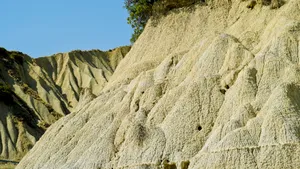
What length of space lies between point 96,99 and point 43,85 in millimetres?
58139

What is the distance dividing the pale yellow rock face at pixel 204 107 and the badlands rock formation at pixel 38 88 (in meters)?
32.7

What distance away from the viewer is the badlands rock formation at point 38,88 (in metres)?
76.2

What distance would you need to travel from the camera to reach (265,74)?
32.4 metres

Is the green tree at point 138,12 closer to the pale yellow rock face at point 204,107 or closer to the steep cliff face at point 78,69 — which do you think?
the pale yellow rock face at point 204,107

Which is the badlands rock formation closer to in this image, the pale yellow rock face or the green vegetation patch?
the green vegetation patch

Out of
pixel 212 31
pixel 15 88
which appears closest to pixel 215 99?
pixel 212 31

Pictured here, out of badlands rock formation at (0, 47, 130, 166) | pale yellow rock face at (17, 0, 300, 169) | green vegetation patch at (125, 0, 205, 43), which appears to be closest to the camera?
pale yellow rock face at (17, 0, 300, 169)

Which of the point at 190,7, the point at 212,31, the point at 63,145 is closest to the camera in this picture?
the point at 63,145

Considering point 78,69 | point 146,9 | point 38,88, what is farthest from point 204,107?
point 78,69

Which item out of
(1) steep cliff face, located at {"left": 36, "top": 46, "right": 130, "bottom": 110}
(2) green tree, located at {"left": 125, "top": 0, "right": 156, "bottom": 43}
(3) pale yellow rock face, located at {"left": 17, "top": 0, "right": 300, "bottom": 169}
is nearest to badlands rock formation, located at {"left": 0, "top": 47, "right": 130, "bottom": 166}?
(1) steep cliff face, located at {"left": 36, "top": 46, "right": 130, "bottom": 110}

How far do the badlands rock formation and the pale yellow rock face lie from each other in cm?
3268

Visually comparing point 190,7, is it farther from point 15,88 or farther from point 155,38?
point 15,88

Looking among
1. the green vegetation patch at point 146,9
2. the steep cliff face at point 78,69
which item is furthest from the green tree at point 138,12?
the steep cliff face at point 78,69

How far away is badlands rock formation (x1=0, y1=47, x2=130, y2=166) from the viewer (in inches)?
3002
